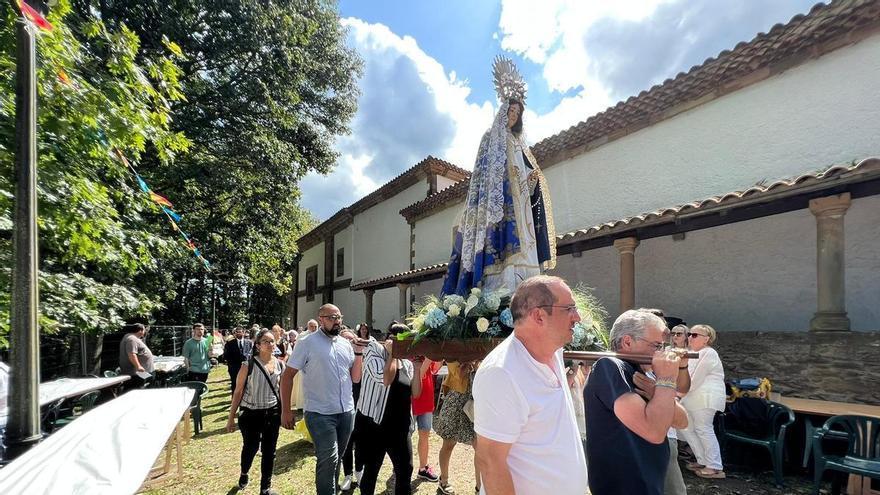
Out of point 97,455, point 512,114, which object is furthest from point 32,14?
point 512,114

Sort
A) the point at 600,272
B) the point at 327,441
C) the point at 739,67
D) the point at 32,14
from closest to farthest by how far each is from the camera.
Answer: the point at 32,14 → the point at 327,441 → the point at 739,67 → the point at 600,272

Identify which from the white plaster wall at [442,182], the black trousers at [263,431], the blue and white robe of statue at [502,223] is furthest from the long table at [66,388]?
the white plaster wall at [442,182]

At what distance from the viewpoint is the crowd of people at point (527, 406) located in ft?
5.72

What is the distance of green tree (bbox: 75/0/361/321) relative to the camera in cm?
1140

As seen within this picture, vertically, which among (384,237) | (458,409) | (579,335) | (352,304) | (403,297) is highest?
(384,237)

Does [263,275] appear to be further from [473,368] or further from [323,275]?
[473,368]

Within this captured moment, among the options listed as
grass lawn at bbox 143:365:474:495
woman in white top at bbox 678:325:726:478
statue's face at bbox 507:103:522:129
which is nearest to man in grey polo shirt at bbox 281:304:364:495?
grass lawn at bbox 143:365:474:495

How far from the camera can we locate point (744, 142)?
7.88m

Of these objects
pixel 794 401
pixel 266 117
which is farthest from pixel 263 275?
pixel 794 401

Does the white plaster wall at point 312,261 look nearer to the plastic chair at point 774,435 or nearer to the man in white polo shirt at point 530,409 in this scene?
the plastic chair at point 774,435

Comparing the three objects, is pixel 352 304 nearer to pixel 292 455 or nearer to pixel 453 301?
pixel 292 455

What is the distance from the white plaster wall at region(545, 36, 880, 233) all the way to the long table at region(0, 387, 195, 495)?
9301mm

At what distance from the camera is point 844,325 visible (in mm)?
5277

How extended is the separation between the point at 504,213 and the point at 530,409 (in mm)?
1896
